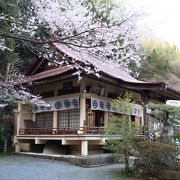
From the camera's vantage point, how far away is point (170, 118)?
11203 millimetres

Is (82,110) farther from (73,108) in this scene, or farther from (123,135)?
(123,135)

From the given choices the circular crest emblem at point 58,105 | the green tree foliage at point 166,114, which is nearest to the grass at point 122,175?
the green tree foliage at point 166,114

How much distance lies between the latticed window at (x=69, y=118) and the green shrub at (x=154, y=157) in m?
6.06

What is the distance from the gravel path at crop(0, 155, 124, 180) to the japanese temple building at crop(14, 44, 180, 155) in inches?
91.5

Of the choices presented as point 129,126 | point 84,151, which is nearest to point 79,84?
point 84,151

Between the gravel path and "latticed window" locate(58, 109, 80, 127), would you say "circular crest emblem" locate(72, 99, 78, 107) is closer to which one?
"latticed window" locate(58, 109, 80, 127)

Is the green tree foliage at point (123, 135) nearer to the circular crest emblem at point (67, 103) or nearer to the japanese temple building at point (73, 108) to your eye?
the japanese temple building at point (73, 108)

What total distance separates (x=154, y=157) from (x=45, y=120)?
9121mm

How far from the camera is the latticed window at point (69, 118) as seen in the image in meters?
15.5

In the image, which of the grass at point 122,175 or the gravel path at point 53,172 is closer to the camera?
the gravel path at point 53,172

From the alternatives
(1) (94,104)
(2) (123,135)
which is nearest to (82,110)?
(1) (94,104)

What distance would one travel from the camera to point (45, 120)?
17266 mm

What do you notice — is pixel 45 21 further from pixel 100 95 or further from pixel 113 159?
pixel 100 95

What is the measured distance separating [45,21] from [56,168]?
626cm
